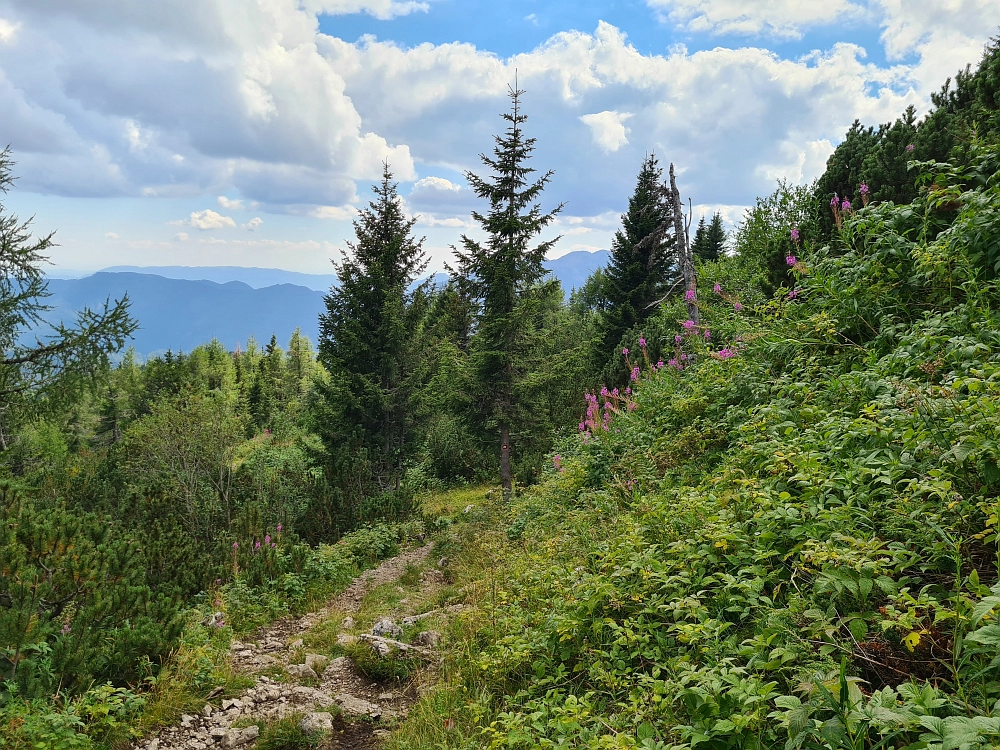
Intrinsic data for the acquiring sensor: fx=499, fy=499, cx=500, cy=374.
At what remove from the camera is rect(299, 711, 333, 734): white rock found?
14.4 ft

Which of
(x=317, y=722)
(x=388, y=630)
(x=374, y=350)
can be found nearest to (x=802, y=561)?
(x=317, y=722)

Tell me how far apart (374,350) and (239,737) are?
40.6ft

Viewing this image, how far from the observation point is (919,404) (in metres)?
2.77

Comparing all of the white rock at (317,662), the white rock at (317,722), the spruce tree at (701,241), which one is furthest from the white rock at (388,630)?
the spruce tree at (701,241)

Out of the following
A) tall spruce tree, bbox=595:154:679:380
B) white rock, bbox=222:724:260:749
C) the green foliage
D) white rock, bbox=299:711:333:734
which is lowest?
white rock, bbox=222:724:260:749

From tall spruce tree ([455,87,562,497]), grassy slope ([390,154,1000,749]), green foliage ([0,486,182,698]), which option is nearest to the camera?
grassy slope ([390,154,1000,749])

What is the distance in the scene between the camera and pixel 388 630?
6.33 meters

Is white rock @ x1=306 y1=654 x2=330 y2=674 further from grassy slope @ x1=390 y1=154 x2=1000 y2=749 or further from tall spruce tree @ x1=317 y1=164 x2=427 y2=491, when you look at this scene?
tall spruce tree @ x1=317 y1=164 x2=427 y2=491

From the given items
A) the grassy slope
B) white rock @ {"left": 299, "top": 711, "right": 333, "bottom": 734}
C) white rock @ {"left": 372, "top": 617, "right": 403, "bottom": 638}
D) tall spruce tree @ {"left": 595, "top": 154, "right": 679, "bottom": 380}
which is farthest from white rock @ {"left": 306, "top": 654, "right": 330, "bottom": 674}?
tall spruce tree @ {"left": 595, "top": 154, "right": 679, "bottom": 380}

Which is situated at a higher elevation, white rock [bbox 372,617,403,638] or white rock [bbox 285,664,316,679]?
white rock [bbox 372,617,403,638]

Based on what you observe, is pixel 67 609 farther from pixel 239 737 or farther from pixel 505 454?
pixel 505 454

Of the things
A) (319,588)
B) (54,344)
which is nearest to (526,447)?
(319,588)

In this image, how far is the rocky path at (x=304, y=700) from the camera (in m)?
4.46

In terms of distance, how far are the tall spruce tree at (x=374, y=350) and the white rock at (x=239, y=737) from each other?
10.9 metres
